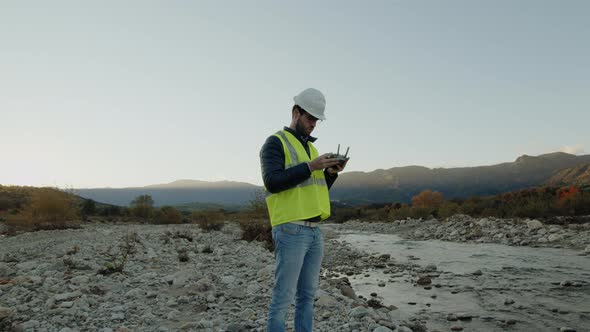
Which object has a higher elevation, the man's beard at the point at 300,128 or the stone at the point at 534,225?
the man's beard at the point at 300,128

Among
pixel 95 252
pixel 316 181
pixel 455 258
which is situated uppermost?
pixel 316 181

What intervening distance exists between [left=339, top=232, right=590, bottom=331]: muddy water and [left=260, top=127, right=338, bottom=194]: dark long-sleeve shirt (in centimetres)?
397

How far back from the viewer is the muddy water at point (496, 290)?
594cm

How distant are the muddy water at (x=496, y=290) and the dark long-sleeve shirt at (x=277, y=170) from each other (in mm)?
3973

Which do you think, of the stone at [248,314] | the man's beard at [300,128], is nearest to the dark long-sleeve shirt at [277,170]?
the man's beard at [300,128]

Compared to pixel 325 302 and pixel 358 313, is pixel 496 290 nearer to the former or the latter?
pixel 358 313

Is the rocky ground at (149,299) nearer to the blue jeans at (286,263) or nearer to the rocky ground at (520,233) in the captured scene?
the blue jeans at (286,263)

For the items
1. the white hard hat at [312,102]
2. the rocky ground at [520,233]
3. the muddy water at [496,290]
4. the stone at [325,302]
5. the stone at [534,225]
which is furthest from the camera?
the stone at [534,225]

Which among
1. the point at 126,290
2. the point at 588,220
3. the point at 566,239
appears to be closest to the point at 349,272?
the point at 126,290

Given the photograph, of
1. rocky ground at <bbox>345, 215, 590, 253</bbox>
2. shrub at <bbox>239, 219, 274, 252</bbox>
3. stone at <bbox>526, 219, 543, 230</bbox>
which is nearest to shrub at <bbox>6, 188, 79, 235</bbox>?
shrub at <bbox>239, 219, 274, 252</bbox>

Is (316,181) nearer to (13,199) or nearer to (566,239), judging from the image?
(566,239)

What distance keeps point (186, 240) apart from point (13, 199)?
3114cm

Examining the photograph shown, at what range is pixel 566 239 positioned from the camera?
51.2 ft

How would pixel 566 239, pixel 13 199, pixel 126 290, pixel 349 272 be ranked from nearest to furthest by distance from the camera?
pixel 126 290 → pixel 349 272 → pixel 566 239 → pixel 13 199
